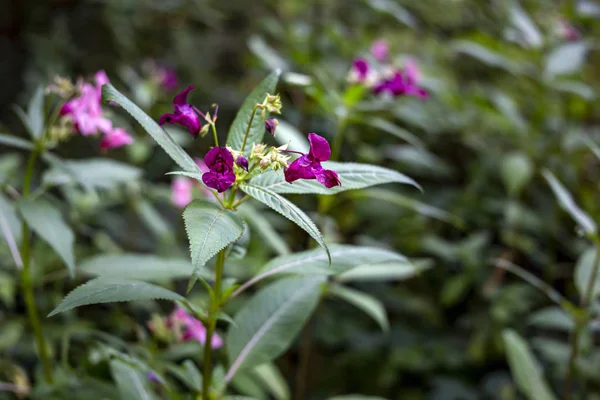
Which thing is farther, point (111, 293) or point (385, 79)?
point (385, 79)

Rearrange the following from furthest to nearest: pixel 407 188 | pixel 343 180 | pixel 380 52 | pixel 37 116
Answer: pixel 407 188, pixel 380 52, pixel 37 116, pixel 343 180

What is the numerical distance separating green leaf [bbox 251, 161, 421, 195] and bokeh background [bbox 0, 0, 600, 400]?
568 millimetres

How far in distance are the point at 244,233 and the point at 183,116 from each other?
7.2 inches


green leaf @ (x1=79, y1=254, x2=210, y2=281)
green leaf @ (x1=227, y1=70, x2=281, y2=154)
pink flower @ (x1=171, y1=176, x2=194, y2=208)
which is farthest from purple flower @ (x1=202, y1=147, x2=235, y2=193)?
pink flower @ (x1=171, y1=176, x2=194, y2=208)

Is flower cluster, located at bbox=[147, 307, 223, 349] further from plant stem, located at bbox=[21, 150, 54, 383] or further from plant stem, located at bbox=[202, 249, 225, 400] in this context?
plant stem, located at bbox=[202, 249, 225, 400]

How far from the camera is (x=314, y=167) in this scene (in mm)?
625

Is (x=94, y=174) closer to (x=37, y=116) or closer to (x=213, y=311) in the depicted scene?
(x=37, y=116)

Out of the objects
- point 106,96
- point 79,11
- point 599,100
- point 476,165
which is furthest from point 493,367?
point 79,11

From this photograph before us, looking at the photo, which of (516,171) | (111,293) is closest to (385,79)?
(516,171)

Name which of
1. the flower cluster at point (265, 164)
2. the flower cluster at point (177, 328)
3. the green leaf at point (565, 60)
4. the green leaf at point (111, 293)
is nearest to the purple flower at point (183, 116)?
the flower cluster at point (265, 164)

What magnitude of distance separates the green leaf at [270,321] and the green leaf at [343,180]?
0.95ft

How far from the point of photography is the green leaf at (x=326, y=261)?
0.76 meters

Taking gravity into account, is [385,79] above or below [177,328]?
above

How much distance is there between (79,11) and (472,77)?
1927 millimetres
